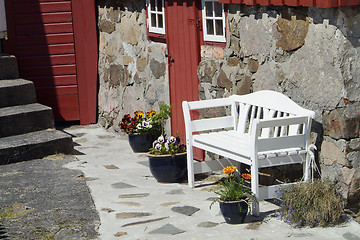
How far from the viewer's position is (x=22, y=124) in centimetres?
934

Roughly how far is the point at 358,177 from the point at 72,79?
6.26 meters

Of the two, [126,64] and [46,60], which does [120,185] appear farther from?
[46,60]

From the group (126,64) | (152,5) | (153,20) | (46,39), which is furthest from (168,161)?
(46,39)

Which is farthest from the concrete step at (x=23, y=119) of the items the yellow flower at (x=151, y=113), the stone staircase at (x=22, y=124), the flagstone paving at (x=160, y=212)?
the yellow flower at (x=151, y=113)

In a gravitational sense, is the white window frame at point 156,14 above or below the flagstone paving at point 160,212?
above

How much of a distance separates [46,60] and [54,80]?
34 centimetres

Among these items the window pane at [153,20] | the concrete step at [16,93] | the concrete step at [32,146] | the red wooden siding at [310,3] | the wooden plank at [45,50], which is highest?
the red wooden siding at [310,3]

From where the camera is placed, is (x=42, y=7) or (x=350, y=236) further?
(x=42, y=7)

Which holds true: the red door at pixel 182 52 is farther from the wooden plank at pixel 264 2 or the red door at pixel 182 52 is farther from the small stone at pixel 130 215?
the small stone at pixel 130 215

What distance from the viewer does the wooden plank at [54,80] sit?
11.3 metres

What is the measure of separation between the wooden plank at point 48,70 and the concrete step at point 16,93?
1278 mm

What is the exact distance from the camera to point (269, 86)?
278 inches

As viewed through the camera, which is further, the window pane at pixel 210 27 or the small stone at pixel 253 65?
the window pane at pixel 210 27

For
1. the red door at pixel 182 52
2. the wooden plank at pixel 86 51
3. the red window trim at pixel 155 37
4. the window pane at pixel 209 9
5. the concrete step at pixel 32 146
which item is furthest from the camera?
the wooden plank at pixel 86 51
